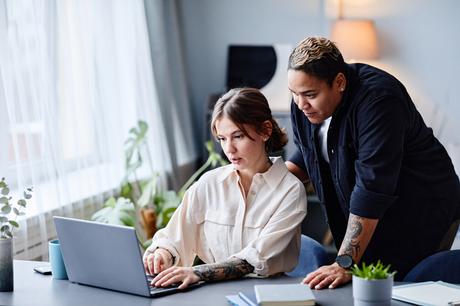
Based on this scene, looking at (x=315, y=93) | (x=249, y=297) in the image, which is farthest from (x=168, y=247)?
(x=315, y=93)

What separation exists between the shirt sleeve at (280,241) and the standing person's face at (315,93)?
224 millimetres

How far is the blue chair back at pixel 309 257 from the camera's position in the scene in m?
2.63

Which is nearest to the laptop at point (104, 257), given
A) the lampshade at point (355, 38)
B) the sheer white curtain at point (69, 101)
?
the sheer white curtain at point (69, 101)

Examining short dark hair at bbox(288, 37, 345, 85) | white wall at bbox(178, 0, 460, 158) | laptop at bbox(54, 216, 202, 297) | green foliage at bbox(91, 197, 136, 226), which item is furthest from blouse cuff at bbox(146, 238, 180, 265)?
white wall at bbox(178, 0, 460, 158)

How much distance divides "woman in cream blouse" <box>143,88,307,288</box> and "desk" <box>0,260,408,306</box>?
0.07 m

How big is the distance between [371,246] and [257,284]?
52 centimetres

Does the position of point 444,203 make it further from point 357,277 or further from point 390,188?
point 357,277

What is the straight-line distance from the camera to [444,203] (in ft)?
8.73

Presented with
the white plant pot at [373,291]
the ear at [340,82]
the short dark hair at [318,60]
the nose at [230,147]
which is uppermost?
the short dark hair at [318,60]

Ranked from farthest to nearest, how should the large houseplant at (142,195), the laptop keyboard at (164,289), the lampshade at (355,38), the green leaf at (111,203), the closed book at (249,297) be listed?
the lampshade at (355,38) < the large houseplant at (142,195) < the green leaf at (111,203) < the laptop keyboard at (164,289) < the closed book at (249,297)

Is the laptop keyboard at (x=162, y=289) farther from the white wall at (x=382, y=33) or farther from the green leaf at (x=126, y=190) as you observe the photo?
the white wall at (x=382, y=33)

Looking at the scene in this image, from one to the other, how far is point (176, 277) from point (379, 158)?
68cm

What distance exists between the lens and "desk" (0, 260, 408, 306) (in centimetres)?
213

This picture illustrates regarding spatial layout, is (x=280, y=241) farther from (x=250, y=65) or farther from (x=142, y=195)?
(x=250, y=65)
